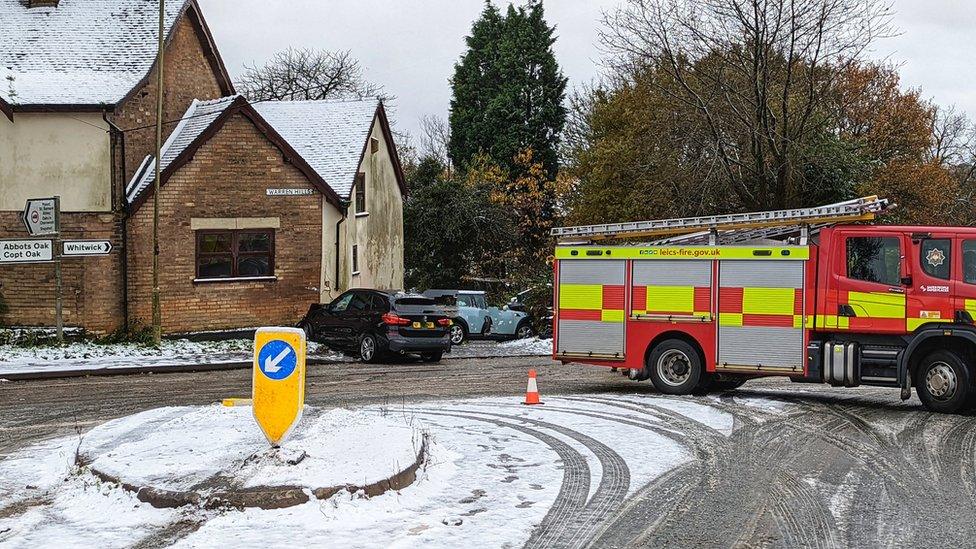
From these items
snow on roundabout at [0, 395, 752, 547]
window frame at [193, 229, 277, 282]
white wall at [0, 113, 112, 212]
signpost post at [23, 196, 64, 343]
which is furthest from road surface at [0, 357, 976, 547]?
white wall at [0, 113, 112, 212]

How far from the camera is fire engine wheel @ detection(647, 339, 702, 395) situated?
15.6m

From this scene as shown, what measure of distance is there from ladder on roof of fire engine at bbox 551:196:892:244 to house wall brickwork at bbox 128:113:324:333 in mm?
11736

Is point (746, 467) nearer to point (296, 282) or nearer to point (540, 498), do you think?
point (540, 498)

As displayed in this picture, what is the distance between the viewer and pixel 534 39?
5481 centimetres

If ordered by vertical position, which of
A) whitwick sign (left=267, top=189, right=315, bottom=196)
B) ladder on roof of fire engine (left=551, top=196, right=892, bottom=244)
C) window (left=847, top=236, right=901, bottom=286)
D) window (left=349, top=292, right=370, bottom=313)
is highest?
whitwick sign (left=267, top=189, right=315, bottom=196)

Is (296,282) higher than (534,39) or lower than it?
lower

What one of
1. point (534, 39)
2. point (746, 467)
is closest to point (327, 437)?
point (746, 467)

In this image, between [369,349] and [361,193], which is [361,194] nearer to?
[361,193]

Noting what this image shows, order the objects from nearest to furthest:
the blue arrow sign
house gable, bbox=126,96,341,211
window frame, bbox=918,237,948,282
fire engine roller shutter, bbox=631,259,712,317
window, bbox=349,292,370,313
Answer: the blue arrow sign < window frame, bbox=918,237,948,282 < fire engine roller shutter, bbox=631,259,712,317 < window, bbox=349,292,370,313 < house gable, bbox=126,96,341,211

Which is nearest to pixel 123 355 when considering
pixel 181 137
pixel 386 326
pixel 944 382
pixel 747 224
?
pixel 386 326

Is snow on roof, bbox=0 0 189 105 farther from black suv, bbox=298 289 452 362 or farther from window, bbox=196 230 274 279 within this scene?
black suv, bbox=298 289 452 362

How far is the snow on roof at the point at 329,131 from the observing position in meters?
29.8

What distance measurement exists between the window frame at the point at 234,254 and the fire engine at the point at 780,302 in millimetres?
12185

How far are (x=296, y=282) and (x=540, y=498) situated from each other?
1964 centimetres
